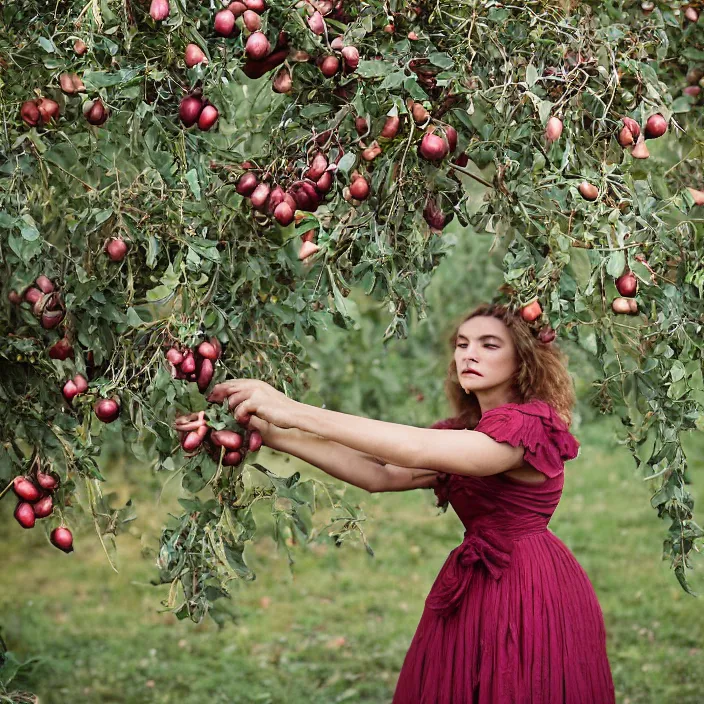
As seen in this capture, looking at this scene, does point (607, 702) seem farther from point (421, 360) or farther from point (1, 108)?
point (421, 360)

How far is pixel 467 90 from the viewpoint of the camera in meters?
1.76

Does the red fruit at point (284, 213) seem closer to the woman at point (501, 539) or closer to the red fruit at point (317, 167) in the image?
the red fruit at point (317, 167)

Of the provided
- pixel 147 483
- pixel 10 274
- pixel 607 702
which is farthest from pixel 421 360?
pixel 10 274

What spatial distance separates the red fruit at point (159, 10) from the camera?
1.65m

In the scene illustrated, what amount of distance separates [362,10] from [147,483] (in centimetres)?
432

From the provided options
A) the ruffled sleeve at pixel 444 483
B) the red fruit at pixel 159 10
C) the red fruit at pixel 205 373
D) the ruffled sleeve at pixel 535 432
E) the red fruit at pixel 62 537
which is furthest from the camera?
the ruffled sleeve at pixel 444 483

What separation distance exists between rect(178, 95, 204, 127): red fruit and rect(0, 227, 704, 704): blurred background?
142cm

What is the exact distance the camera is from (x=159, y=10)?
65.1 inches

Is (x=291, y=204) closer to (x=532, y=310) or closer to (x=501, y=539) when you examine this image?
(x=532, y=310)

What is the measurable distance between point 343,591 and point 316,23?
13.2 ft

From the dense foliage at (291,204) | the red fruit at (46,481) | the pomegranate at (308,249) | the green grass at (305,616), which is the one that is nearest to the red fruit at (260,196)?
the dense foliage at (291,204)

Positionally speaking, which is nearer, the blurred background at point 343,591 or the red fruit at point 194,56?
the red fruit at point 194,56

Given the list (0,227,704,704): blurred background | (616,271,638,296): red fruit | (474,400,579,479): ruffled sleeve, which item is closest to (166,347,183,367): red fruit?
(474,400,579,479): ruffled sleeve

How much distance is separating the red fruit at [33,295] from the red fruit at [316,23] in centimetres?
75
